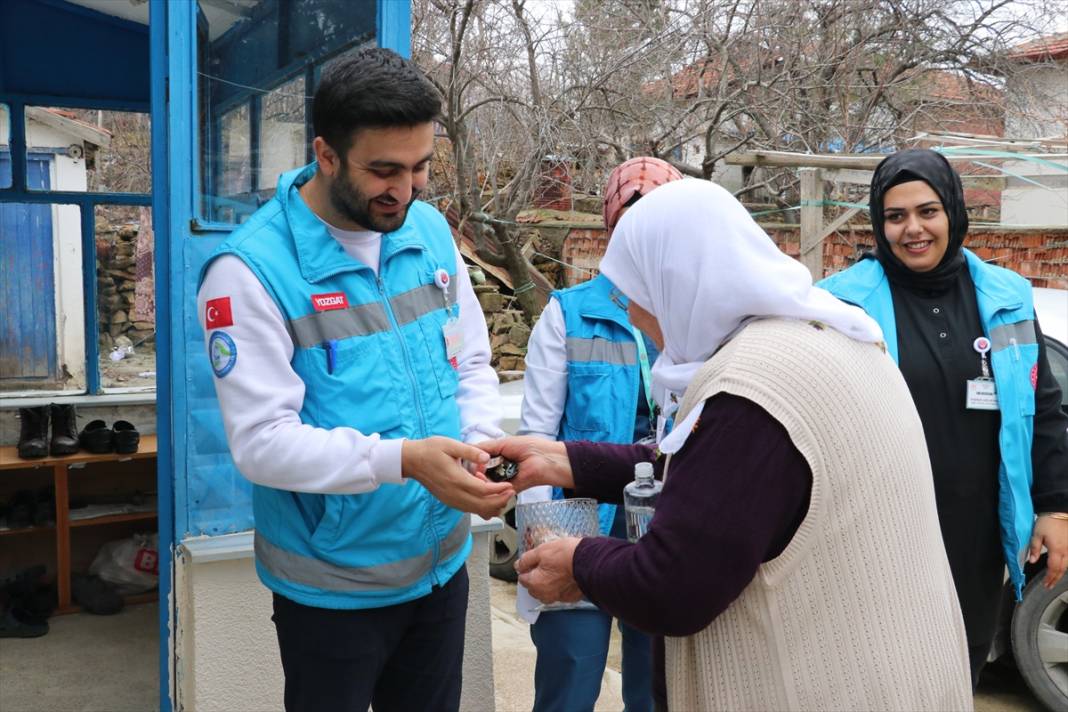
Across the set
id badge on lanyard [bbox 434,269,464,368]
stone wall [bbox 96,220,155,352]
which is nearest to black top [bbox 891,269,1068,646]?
id badge on lanyard [bbox 434,269,464,368]

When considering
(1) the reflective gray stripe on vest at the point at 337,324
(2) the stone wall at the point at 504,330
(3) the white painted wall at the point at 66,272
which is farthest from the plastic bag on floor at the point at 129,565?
(2) the stone wall at the point at 504,330

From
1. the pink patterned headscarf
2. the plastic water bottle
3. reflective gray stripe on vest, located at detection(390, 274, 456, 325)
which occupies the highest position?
the pink patterned headscarf

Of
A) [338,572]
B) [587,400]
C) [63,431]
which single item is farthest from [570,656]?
[63,431]

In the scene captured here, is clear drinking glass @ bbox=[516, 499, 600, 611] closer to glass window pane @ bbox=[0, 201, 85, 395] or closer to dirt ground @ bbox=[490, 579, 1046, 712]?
dirt ground @ bbox=[490, 579, 1046, 712]

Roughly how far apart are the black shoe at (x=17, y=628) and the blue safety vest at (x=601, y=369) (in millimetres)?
3225

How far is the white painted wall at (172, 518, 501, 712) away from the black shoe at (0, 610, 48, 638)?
2173mm

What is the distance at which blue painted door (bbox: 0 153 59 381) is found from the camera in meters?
5.78

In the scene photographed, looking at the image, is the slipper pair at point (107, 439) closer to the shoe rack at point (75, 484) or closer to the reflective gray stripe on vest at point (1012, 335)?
the shoe rack at point (75, 484)

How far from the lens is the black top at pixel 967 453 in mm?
2668

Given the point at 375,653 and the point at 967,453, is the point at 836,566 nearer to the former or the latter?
the point at 375,653

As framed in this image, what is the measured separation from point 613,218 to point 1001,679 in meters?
3.36

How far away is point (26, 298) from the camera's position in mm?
6039

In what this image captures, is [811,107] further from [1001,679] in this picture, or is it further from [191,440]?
[191,440]

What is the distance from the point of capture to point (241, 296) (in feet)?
6.38
